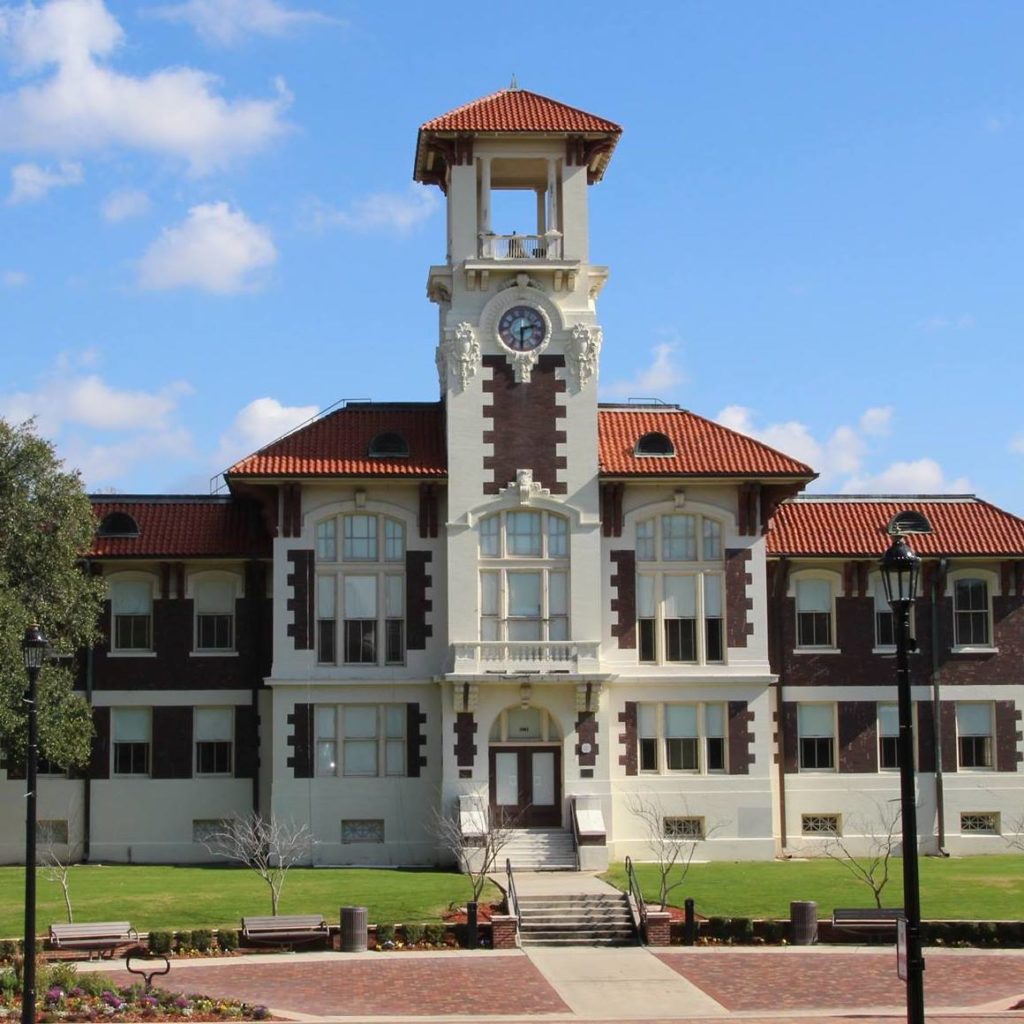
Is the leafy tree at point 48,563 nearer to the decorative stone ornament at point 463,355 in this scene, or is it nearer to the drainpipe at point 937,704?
the decorative stone ornament at point 463,355

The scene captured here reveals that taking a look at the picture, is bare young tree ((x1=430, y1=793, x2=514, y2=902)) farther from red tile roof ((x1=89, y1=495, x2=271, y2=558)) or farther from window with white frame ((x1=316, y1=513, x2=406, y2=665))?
red tile roof ((x1=89, y1=495, x2=271, y2=558))

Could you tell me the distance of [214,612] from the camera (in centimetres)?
4656

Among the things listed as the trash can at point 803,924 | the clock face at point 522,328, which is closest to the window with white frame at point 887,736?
the clock face at point 522,328

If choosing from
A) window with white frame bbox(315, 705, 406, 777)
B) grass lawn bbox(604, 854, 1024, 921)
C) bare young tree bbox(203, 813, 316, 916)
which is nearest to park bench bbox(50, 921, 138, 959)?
bare young tree bbox(203, 813, 316, 916)

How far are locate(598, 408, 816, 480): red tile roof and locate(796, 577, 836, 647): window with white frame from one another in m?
4.19

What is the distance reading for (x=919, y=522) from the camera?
47.8m

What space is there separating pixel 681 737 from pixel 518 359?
420 inches

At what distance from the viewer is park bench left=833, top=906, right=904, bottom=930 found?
31297 mm

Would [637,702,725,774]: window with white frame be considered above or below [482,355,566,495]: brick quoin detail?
below

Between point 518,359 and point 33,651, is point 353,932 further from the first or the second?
point 518,359

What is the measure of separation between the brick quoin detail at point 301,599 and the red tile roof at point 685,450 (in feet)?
26.5

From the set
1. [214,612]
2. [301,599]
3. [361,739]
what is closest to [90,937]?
[361,739]

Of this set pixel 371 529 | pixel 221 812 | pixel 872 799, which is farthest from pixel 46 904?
pixel 872 799

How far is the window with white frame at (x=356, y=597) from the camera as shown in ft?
146
